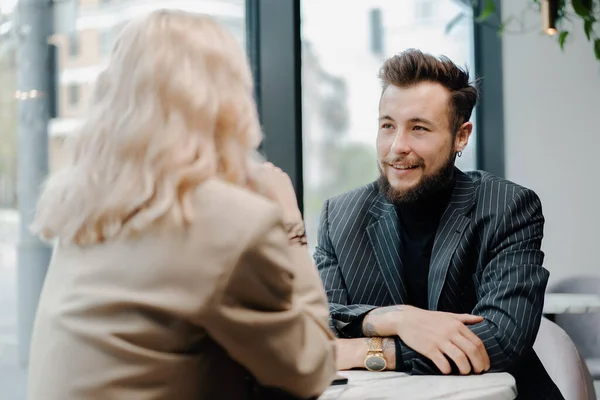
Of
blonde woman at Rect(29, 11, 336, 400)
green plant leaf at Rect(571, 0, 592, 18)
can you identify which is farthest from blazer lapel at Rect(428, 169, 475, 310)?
green plant leaf at Rect(571, 0, 592, 18)

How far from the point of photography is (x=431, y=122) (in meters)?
2.04

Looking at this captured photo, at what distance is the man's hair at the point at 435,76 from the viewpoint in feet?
6.70

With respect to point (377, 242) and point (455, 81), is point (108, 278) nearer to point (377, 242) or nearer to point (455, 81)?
point (377, 242)

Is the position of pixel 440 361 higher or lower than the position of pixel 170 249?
lower

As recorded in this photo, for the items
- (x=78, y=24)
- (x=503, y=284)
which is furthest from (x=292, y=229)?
(x=78, y=24)

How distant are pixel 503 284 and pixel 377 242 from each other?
0.37 m

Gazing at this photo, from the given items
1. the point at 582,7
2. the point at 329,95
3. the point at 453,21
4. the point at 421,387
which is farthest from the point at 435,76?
the point at 453,21

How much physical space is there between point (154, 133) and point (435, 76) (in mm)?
1045

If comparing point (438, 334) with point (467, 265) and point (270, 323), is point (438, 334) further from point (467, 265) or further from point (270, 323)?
point (270, 323)

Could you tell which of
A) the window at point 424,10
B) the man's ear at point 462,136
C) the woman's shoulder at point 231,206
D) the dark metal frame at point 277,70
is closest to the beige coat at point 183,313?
the woman's shoulder at point 231,206

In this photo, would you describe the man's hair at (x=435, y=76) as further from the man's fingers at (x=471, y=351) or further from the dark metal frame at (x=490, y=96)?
the dark metal frame at (x=490, y=96)

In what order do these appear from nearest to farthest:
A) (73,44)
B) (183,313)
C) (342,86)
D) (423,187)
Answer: (183,313) < (423,187) < (73,44) < (342,86)

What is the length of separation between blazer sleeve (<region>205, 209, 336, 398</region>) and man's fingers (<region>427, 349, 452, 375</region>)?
1.51 feet

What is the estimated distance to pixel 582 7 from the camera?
3773mm
